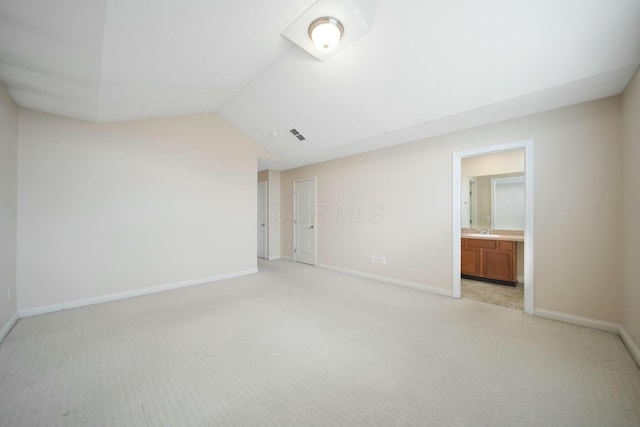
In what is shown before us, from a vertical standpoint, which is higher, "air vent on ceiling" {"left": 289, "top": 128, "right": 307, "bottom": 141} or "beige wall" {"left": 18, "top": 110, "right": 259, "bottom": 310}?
"air vent on ceiling" {"left": 289, "top": 128, "right": 307, "bottom": 141}

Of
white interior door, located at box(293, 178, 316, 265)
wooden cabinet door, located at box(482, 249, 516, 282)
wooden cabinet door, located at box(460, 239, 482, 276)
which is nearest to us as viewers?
wooden cabinet door, located at box(482, 249, 516, 282)

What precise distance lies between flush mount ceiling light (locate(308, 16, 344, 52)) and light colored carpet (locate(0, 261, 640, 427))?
108 inches

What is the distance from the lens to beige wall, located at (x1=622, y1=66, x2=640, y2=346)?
6.66 feet

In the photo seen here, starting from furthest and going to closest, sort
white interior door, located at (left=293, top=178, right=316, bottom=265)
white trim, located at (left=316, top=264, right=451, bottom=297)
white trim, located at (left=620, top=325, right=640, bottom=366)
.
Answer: white interior door, located at (left=293, top=178, right=316, bottom=265) → white trim, located at (left=316, top=264, right=451, bottom=297) → white trim, located at (left=620, top=325, right=640, bottom=366)

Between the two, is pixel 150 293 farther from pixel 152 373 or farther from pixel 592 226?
pixel 592 226

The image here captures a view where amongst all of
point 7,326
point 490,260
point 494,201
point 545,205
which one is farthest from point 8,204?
point 494,201

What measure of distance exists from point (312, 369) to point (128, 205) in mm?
3450

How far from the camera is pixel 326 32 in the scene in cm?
215

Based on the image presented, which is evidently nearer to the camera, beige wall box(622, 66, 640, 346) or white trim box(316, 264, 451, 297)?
beige wall box(622, 66, 640, 346)

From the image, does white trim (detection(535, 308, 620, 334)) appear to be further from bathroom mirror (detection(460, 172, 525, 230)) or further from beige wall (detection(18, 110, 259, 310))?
beige wall (detection(18, 110, 259, 310))

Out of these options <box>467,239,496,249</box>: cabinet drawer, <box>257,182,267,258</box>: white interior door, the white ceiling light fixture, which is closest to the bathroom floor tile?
<box>467,239,496,249</box>: cabinet drawer

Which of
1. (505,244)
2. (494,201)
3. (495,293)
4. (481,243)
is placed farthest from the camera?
(494,201)

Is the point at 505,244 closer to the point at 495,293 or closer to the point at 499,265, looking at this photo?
the point at 499,265

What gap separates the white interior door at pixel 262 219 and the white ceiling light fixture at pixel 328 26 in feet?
14.5
